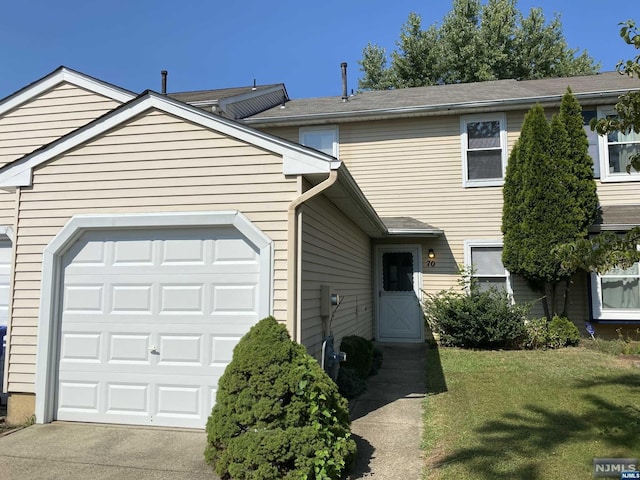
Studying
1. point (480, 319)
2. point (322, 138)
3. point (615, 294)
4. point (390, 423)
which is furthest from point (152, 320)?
point (615, 294)

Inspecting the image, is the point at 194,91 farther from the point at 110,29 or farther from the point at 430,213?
the point at 430,213

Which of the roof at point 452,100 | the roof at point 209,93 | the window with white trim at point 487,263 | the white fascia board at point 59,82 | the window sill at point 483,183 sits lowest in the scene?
the window with white trim at point 487,263

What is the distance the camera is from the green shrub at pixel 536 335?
9398 mm

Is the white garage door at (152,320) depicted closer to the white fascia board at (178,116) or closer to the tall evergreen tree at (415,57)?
the white fascia board at (178,116)

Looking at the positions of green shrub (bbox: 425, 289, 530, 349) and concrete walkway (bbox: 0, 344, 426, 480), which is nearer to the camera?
concrete walkway (bbox: 0, 344, 426, 480)

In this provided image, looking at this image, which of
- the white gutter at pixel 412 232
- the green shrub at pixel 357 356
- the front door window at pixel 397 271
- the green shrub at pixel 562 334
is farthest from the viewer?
the front door window at pixel 397 271

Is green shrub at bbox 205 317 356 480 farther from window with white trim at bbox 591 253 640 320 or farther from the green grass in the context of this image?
window with white trim at bbox 591 253 640 320

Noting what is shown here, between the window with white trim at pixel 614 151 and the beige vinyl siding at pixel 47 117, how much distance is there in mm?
10376

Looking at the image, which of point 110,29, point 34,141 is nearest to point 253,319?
point 34,141

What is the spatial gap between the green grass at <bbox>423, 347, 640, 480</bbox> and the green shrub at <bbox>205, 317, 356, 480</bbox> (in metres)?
0.92

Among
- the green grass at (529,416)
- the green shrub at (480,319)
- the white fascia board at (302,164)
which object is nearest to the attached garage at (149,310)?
the white fascia board at (302,164)

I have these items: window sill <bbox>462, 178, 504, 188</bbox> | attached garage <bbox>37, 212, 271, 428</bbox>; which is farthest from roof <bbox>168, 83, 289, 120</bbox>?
window sill <bbox>462, 178, 504, 188</bbox>

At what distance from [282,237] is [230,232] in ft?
2.15

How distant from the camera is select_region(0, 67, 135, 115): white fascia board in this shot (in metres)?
8.12
